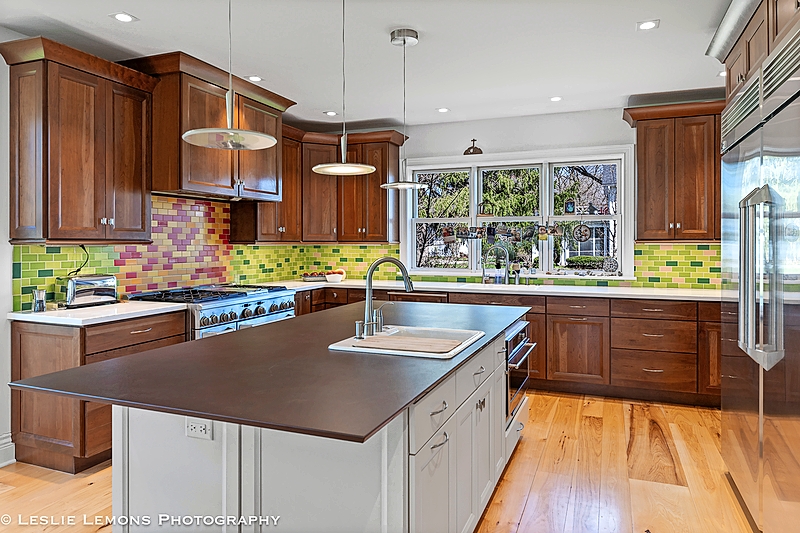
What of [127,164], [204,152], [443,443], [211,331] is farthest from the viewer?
[204,152]

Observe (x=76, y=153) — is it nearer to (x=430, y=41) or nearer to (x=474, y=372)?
(x=430, y=41)

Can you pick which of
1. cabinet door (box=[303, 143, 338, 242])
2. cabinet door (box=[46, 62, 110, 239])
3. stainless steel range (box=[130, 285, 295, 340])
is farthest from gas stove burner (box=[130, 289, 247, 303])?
cabinet door (box=[303, 143, 338, 242])

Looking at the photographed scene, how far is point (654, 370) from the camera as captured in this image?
4570 millimetres

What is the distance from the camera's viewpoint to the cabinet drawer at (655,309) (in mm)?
4465

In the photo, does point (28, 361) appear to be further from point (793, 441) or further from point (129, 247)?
point (793, 441)

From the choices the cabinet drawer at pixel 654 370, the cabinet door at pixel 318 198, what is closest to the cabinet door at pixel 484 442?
the cabinet drawer at pixel 654 370

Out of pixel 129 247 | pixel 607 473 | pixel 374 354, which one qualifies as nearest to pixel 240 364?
pixel 374 354

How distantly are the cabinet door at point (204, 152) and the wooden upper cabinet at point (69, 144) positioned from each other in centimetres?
33

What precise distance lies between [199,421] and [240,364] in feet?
0.86

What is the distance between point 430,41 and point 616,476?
9.18ft

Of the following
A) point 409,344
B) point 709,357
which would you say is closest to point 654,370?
point 709,357

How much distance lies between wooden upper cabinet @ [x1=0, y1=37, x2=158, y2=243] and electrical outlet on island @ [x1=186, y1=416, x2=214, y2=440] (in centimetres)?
207

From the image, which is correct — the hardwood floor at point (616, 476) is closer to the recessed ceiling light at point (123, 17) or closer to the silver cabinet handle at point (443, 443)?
the silver cabinet handle at point (443, 443)

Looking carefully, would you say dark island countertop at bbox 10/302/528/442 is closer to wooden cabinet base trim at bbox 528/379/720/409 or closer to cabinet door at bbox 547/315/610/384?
cabinet door at bbox 547/315/610/384
